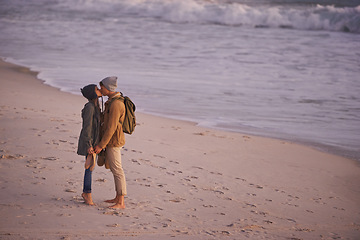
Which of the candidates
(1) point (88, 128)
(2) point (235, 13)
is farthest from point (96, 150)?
(2) point (235, 13)

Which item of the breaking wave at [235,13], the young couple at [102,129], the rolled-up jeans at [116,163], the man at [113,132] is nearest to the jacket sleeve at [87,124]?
the young couple at [102,129]

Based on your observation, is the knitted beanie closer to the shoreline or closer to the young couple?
the young couple

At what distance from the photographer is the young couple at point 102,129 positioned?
194 inches

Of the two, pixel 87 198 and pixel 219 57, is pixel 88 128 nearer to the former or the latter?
pixel 87 198

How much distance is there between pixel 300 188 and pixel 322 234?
153 cm

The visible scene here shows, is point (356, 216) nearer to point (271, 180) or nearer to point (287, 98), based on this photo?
point (271, 180)

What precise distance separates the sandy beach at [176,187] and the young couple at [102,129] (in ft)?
1.60

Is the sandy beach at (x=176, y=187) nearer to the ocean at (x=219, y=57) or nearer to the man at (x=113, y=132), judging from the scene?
the man at (x=113, y=132)

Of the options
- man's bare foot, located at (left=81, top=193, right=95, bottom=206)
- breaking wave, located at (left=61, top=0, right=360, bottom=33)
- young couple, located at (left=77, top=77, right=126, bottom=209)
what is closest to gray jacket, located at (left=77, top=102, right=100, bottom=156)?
young couple, located at (left=77, top=77, right=126, bottom=209)

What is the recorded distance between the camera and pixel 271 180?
22.8ft

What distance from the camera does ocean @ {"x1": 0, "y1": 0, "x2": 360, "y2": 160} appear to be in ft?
37.9

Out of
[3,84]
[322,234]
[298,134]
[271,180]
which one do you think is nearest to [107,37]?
[3,84]

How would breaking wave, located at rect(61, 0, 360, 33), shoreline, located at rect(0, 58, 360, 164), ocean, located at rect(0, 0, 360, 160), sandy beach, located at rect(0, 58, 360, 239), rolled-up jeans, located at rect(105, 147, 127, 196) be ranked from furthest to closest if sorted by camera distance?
breaking wave, located at rect(61, 0, 360, 33) < ocean, located at rect(0, 0, 360, 160) < shoreline, located at rect(0, 58, 360, 164) < rolled-up jeans, located at rect(105, 147, 127, 196) < sandy beach, located at rect(0, 58, 360, 239)

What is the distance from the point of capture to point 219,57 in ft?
73.0
